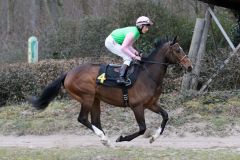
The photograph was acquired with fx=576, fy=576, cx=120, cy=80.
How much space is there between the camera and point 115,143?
13.3 m

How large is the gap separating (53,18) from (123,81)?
19118 mm

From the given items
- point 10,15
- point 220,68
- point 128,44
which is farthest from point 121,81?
point 10,15

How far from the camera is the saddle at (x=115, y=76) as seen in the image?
11734mm

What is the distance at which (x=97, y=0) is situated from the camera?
102 feet

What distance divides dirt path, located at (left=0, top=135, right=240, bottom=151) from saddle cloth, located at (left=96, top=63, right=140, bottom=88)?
1.72m

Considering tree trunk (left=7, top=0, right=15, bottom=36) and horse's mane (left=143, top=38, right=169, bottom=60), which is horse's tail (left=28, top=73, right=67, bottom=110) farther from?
tree trunk (left=7, top=0, right=15, bottom=36)

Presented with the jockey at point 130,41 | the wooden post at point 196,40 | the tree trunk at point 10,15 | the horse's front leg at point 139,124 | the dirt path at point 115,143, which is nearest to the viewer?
the horse's front leg at point 139,124

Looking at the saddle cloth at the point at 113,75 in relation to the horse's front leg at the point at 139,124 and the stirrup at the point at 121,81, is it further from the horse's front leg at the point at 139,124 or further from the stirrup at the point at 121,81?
the horse's front leg at the point at 139,124

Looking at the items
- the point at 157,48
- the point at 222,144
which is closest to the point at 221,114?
the point at 222,144

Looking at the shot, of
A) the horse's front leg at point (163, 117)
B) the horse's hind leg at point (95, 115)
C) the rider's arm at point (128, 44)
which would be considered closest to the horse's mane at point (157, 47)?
the rider's arm at point (128, 44)

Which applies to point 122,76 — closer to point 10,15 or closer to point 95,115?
point 95,115

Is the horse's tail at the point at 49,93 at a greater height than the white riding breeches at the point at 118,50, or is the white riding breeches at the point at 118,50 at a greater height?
the white riding breeches at the point at 118,50

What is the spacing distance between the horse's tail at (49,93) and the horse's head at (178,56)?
7.78 ft

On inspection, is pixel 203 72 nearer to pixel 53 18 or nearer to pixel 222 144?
pixel 222 144
